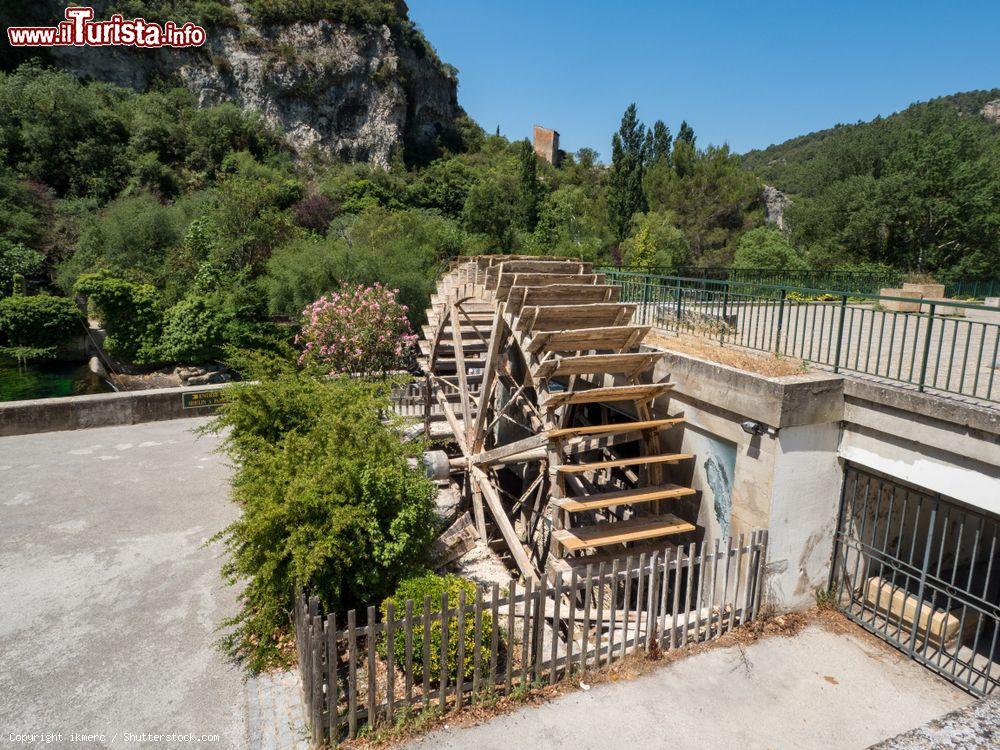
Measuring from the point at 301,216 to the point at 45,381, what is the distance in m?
16.2

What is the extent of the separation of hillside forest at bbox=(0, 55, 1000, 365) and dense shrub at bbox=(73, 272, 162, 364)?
2.1 inches

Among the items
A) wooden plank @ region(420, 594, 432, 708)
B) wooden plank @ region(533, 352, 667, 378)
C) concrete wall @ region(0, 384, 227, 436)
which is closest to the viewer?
wooden plank @ region(420, 594, 432, 708)

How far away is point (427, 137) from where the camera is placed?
56469 mm

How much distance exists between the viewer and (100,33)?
35.8 metres

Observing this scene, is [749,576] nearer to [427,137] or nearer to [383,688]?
[383,688]

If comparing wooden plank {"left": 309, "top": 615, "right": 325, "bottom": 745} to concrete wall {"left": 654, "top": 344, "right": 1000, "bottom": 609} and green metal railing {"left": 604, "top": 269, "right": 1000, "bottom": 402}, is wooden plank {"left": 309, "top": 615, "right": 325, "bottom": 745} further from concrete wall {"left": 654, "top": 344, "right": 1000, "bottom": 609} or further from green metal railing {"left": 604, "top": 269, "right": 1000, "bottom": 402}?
green metal railing {"left": 604, "top": 269, "right": 1000, "bottom": 402}

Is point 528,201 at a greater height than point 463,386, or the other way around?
point 528,201

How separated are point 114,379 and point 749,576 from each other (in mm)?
19014

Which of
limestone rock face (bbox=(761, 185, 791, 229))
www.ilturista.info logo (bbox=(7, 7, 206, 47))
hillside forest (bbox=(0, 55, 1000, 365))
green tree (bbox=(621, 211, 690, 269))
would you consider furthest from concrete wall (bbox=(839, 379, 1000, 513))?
limestone rock face (bbox=(761, 185, 791, 229))

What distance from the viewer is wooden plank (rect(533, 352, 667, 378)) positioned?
587 cm

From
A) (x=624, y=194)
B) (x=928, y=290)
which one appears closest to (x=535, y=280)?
(x=928, y=290)

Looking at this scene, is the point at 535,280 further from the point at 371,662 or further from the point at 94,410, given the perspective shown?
the point at 94,410

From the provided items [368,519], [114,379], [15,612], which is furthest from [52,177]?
[368,519]

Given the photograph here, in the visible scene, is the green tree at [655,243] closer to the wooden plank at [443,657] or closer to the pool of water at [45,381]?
the pool of water at [45,381]
